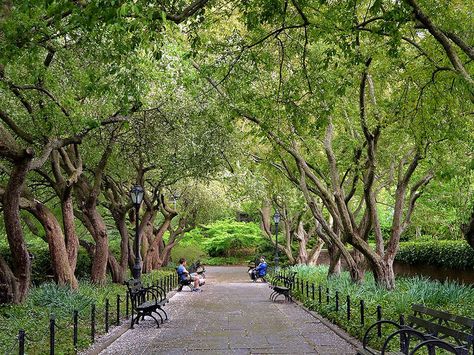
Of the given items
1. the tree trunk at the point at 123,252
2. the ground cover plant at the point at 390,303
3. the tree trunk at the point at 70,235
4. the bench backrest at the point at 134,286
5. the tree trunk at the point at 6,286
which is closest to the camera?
the ground cover plant at the point at 390,303

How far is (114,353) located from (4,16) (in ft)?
19.3

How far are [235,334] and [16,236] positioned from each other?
20.6 ft

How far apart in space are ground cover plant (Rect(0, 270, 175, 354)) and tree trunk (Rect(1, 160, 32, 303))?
427mm

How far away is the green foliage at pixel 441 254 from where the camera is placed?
1903cm

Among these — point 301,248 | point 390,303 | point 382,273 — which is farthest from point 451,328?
point 301,248

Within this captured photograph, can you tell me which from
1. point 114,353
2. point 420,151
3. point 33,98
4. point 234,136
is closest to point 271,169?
point 234,136

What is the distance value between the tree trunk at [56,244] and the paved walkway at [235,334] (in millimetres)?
3356

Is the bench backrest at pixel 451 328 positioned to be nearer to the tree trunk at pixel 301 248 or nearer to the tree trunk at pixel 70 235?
the tree trunk at pixel 70 235

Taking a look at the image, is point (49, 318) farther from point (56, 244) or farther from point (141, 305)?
point (56, 244)

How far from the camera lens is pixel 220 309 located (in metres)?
17.0

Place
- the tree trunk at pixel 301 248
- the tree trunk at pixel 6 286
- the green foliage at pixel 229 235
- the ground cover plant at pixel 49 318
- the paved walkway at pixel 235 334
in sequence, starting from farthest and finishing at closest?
the green foliage at pixel 229 235 < the tree trunk at pixel 301 248 < the tree trunk at pixel 6 286 < the paved walkway at pixel 235 334 < the ground cover plant at pixel 49 318

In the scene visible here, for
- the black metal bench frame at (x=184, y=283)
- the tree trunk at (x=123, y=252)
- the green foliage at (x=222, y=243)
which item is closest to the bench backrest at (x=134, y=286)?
the tree trunk at (x=123, y=252)

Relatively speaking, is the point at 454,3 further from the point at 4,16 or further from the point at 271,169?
the point at 271,169

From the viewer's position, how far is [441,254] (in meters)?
21.2
